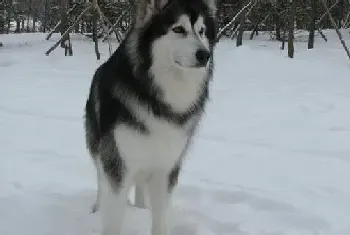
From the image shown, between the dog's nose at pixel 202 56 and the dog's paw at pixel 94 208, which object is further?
the dog's paw at pixel 94 208

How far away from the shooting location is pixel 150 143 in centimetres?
261

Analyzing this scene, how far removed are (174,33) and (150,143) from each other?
0.56 m

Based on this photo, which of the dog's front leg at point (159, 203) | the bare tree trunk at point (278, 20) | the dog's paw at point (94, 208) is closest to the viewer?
the dog's front leg at point (159, 203)

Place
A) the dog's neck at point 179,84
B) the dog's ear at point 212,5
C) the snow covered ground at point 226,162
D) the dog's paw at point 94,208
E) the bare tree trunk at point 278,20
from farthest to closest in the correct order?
the bare tree trunk at point 278,20, the dog's paw at point 94,208, the snow covered ground at point 226,162, the dog's ear at point 212,5, the dog's neck at point 179,84

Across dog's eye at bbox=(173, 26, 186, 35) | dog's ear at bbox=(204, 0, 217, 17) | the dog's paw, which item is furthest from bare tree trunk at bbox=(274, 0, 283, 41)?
dog's eye at bbox=(173, 26, 186, 35)

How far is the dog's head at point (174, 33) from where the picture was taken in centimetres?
243

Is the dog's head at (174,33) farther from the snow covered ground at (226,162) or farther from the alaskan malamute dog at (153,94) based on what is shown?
the snow covered ground at (226,162)

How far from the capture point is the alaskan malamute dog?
2.49m

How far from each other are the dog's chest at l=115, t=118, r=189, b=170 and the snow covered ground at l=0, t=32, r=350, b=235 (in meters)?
0.60

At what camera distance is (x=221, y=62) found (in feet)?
33.6

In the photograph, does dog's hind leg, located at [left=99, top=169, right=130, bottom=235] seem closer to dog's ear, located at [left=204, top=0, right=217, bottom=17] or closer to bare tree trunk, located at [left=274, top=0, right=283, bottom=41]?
dog's ear, located at [left=204, top=0, right=217, bottom=17]

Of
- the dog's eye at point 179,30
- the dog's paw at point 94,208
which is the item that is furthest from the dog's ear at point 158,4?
the dog's paw at point 94,208

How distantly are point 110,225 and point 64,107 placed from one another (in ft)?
13.3

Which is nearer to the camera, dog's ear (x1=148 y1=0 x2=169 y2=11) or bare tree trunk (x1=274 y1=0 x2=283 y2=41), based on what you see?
dog's ear (x1=148 y1=0 x2=169 y2=11)
